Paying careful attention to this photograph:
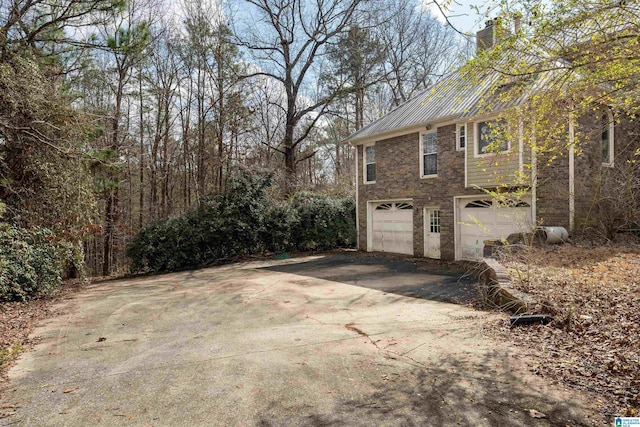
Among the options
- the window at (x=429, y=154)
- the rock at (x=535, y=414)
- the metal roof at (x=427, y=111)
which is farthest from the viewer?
the window at (x=429, y=154)

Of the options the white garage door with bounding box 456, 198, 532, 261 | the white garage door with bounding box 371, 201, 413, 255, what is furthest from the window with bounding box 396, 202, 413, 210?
the white garage door with bounding box 456, 198, 532, 261

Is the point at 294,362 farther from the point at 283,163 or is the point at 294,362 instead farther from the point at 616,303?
the point at 283,163

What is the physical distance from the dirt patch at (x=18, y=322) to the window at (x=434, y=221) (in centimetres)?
1091

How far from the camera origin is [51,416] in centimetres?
306

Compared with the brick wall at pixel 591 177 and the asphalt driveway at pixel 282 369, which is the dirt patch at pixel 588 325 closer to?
the asphalt driveway at pixel 282 369

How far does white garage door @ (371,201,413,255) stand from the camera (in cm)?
1427

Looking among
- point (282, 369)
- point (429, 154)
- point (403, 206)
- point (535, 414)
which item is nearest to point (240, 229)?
point (403, 206)

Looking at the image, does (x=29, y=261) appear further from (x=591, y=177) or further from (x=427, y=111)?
(x=591, y=177)

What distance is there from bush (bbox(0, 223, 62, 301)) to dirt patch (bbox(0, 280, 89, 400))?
281 millimetres

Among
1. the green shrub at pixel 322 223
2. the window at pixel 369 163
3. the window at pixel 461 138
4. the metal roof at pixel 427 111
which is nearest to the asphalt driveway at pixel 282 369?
the window at pixel 461 138

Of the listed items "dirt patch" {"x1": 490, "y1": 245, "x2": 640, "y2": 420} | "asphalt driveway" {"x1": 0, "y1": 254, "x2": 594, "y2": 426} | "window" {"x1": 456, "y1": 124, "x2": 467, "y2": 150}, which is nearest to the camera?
"asphalt driveway" {"x1": 0, "y1": 254, "x2": 594, "y2": 426}

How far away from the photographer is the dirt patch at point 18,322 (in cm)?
461

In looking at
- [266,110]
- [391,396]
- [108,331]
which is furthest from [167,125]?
[391,396]

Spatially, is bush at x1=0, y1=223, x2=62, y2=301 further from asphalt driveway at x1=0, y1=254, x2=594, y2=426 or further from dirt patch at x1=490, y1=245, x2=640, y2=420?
dirt patch at x1=490, y1=245, x2=640, y2=420
